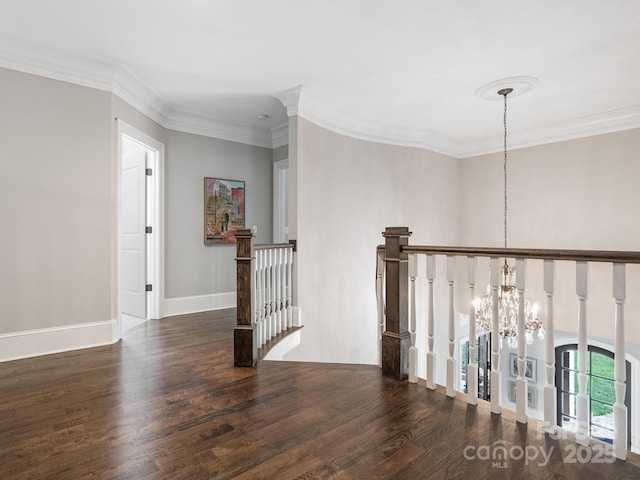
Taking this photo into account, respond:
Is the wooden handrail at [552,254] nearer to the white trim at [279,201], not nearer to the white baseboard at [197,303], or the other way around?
the white trim at [279,201]

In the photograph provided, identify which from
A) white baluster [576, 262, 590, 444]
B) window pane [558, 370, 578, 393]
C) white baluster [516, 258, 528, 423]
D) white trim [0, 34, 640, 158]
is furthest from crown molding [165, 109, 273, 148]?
window pane [558, 370, 578, 393]

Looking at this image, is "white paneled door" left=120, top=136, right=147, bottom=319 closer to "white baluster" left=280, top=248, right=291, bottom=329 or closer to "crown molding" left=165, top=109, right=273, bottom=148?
"crown molding" left=165, top=109, right=273, bottom=148

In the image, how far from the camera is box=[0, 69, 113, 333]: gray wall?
2889mm

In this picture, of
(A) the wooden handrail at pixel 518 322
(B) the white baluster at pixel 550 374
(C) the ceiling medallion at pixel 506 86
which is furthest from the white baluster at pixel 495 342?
(C) the ceiling medallion at pixel 506 86

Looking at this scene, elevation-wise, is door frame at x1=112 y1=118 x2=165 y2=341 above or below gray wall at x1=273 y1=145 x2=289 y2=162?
below

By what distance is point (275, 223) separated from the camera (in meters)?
5.39

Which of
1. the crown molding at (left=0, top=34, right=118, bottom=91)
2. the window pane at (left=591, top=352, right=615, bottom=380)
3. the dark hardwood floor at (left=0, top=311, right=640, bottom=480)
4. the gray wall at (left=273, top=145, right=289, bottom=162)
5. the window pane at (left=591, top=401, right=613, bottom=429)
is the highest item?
the crown molding at (left=0, top=34, right=118, bottom=91)

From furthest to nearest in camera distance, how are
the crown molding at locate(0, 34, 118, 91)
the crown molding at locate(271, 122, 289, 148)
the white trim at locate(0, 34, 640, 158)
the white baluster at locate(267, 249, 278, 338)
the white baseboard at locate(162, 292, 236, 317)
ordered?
the crown molding at locate(271, 122, 289, 148) → the white baseboard at locate(162, 292, 236, 317) → the white baluster at locate(267, 249, 278, 338) → the white trim at locate(0, 34, 640, 158) → the crown molding at locate(0, 34, 118, 91)

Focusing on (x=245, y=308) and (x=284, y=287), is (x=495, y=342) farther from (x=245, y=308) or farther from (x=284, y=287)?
(x=284, y=287)

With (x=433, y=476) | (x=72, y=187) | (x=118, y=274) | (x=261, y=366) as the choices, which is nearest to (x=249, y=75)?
(x=72, y=187)

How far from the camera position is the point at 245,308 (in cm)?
276

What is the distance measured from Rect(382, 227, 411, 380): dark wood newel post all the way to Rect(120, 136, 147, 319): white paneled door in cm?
321

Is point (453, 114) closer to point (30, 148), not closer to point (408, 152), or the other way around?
point (408, 152)

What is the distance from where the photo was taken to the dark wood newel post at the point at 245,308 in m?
2.72
